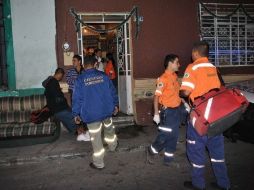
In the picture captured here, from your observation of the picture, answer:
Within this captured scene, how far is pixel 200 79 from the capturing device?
443 cm

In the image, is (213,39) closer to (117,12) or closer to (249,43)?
(249,43)

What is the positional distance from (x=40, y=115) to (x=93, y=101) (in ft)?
7.65

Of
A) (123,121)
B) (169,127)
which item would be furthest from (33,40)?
(169,127)

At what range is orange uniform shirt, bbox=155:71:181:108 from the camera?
18.3 feet

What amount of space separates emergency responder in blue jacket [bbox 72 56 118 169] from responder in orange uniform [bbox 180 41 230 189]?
1717 millimetres

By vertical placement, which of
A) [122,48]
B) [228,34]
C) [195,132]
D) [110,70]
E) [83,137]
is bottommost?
[83,137]

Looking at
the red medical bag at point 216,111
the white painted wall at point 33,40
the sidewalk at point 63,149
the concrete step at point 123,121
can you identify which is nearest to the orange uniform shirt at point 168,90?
the red medical bag at point 216,111

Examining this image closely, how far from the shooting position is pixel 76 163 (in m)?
6.29

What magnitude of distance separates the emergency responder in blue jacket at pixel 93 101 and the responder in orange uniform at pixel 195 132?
1.72 meters

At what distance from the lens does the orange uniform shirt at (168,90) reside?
5.59 metres

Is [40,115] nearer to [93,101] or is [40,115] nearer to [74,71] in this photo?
[74,71]

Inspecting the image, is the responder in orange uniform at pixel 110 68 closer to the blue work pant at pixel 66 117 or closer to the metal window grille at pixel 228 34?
the metal window grille at pixel 228 34

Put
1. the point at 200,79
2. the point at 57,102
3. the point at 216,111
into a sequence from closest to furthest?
the point at 216,111 → the point at 200,79 → the point at 57,102

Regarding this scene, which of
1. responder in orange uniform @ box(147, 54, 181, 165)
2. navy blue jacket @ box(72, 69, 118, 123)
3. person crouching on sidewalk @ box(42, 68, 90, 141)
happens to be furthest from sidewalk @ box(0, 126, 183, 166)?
responder in orange uniform @ box(147, 54, 181, 165)
